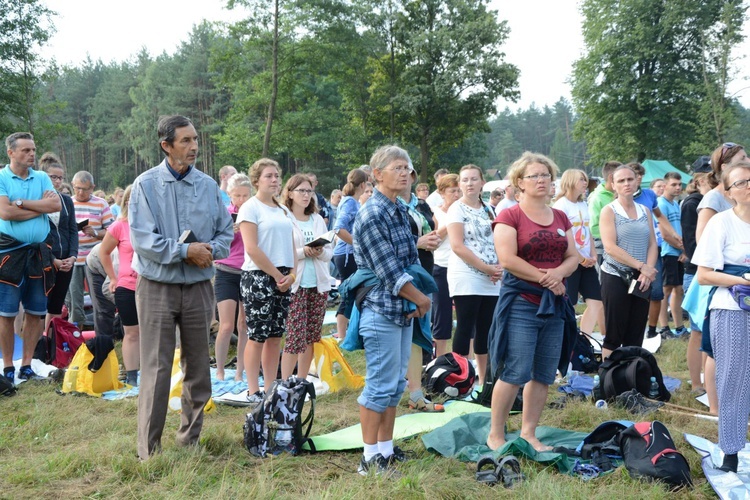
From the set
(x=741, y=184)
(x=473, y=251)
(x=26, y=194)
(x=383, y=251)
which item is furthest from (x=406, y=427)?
(x=26, y=194)

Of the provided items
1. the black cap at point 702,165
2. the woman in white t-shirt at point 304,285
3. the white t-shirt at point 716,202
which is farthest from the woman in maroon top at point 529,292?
the black cap at point 702,165

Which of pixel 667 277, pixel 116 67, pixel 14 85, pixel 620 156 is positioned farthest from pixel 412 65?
pixel 116 67

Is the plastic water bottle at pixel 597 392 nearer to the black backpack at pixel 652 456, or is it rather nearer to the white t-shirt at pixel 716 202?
the black backpack at pixel 652 456

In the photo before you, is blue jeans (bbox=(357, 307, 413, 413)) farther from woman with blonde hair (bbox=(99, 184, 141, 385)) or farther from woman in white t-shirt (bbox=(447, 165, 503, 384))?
woman with blonde hair (bbox=(99, 184, 141, 385))

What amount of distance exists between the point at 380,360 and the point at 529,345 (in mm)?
962

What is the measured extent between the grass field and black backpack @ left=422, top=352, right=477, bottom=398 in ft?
2.51

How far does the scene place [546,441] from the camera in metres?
4.36

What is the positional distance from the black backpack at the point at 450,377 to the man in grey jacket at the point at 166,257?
2.44 meters

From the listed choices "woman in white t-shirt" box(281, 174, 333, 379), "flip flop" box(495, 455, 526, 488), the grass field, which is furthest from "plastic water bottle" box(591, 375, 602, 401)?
"woman in white t-shirt" box(281, 174, 333, 379)

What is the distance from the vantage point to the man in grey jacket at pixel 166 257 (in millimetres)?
3797

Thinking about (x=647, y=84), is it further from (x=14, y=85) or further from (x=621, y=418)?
(x=621, y=418)

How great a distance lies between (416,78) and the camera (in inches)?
1341

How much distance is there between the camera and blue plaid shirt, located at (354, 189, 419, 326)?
143 inches

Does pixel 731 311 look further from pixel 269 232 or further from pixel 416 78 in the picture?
pixel 416 78
